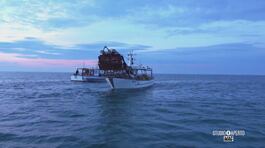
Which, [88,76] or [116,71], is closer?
[116,71]

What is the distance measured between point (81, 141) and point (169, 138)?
508 centimetres

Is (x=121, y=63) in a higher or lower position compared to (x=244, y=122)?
higher

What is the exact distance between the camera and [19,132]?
57.9 feet

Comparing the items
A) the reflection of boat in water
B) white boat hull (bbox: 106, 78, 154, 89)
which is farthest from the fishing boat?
the reflection of boat in water

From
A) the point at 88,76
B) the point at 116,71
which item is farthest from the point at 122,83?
the point at 88,76

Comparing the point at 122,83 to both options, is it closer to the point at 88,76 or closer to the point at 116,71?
the point at 116,71

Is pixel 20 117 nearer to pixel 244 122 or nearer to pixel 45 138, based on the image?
pixel 45 138

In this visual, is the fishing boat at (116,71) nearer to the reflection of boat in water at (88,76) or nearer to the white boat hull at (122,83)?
the white boat hull at (122,83)

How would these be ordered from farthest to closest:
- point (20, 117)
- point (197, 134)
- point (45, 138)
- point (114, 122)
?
point (20, 117)
point (114, 122)
point (197, 134)
point (45, 138)

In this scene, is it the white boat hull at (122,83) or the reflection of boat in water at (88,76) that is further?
the reflection of boat in water at (88,76)

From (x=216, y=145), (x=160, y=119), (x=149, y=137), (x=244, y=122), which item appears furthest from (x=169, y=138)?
(x=244, y=122)

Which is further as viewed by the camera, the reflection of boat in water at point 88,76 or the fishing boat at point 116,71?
the reflection of boat in water at point 88,76

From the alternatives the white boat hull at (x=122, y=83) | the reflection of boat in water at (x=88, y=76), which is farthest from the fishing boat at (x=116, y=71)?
the reflection of boat in water at (x=88, y=76)

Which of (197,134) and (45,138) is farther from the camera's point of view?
(197,134)
